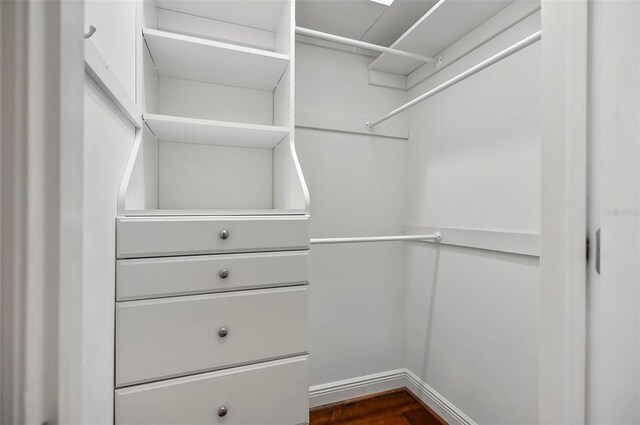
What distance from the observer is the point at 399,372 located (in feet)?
5.97

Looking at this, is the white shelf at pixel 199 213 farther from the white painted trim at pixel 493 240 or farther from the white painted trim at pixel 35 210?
the white painted trim at pixel 493 240

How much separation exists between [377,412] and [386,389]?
8.4 inches

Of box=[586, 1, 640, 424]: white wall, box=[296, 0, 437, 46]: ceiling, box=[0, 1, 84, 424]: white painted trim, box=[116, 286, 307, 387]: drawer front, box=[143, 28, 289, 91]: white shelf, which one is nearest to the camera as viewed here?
box=[0, 1, 84, 424]: white painted trim

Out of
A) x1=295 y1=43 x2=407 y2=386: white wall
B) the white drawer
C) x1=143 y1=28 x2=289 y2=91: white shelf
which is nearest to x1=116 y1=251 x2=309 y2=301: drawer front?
the white drawer

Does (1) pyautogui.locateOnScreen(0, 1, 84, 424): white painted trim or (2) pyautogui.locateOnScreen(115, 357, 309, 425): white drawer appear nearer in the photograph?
(1) pyautogui.locateOnScreen(0, 1, 84, 424): white painted trim

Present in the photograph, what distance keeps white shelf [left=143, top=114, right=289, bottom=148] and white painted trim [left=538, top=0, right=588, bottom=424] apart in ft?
2.86

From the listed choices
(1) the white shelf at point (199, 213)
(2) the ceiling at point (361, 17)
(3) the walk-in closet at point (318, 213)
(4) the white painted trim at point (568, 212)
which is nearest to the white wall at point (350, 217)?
(3) the walk-in closet at point (318, 213)

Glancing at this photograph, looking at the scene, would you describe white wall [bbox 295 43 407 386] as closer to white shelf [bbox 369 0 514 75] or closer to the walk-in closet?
the walk-in closet

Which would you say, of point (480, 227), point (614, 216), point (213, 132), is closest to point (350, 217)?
point (480, 227)

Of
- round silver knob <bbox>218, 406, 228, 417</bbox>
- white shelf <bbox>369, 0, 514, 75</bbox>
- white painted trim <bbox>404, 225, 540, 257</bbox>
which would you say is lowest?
round silver knob <bbox>218, 406, 228, 417</bbox>

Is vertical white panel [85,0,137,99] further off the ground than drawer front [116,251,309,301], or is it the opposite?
vertical white panel [85,0,137,99]

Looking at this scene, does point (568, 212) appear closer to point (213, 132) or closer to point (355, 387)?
point (213, 132)

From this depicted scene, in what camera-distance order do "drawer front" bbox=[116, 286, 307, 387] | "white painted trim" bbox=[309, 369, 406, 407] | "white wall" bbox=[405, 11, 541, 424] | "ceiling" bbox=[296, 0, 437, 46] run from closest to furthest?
"drawer front" bbox=[116, 286, 307, 387] < "white wall" bbox=[405, 11, 541, 424] < "ceiling" bbox=[296, 0, 437, 46] < "white painted trim" bbox=[309, 369, 406, 407]

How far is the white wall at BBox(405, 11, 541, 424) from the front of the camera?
1.17 m
